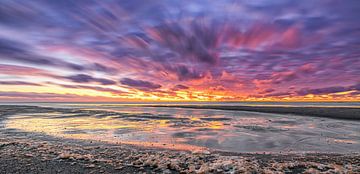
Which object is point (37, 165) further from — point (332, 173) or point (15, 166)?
point (332, 173)

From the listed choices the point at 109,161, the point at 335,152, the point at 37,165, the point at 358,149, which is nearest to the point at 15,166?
the point at 37,165

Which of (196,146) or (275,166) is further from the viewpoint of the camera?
(196,146)

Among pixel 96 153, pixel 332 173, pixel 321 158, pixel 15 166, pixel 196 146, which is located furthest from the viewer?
pixel 196 146

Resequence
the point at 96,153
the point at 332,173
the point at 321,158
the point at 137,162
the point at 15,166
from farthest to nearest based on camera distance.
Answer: the point at 96,153, the point at 321,158, the point at 137,162, the point at 15,166, the point at 332,173

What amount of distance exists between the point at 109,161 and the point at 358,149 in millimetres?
13999

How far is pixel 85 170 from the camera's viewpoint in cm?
821

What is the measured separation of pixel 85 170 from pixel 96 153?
3.01 meters

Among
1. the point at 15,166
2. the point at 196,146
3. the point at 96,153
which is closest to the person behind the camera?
the point at 15,166

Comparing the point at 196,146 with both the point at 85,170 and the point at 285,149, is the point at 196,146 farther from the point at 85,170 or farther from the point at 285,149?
the point at 85,170

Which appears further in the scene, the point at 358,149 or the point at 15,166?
the point at 358,149

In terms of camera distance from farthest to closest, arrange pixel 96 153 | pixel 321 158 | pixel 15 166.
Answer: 1. pixel 96 153
2. pixel 321 158
3. pixel 15 166

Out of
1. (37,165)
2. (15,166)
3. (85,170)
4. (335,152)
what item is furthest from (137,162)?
(335,152)

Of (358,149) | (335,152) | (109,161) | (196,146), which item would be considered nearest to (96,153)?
(109,161)

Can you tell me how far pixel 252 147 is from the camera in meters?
13.6
